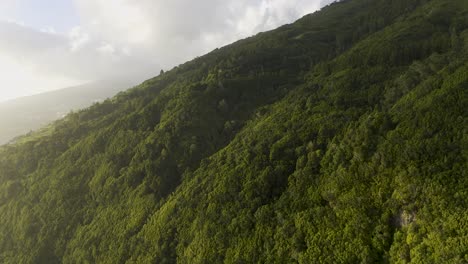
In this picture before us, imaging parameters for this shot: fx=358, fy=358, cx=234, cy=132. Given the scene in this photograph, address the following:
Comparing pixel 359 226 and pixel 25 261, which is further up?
pixel 359 226

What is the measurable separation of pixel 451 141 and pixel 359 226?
21.2 m

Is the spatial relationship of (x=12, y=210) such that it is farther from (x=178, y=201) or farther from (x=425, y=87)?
(x=425, y=87)

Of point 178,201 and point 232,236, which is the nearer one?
point 232,236

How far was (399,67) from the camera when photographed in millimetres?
108812

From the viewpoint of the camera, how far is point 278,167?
8181cm

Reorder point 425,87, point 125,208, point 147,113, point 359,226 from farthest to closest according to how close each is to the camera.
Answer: point 147,113, point 125,208, point 425,87, point 359,226

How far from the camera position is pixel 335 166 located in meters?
71.9

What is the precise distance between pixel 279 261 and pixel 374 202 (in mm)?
19590

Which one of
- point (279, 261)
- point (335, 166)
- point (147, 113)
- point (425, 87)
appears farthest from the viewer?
point (147, 113)

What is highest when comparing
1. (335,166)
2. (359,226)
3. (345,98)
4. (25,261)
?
(345,98)

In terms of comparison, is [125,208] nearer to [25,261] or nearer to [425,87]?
[25,261]

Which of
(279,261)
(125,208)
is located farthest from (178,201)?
(279,261)

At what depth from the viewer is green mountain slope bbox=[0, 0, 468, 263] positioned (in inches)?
2263

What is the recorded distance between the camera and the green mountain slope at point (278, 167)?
5747 centimetres
